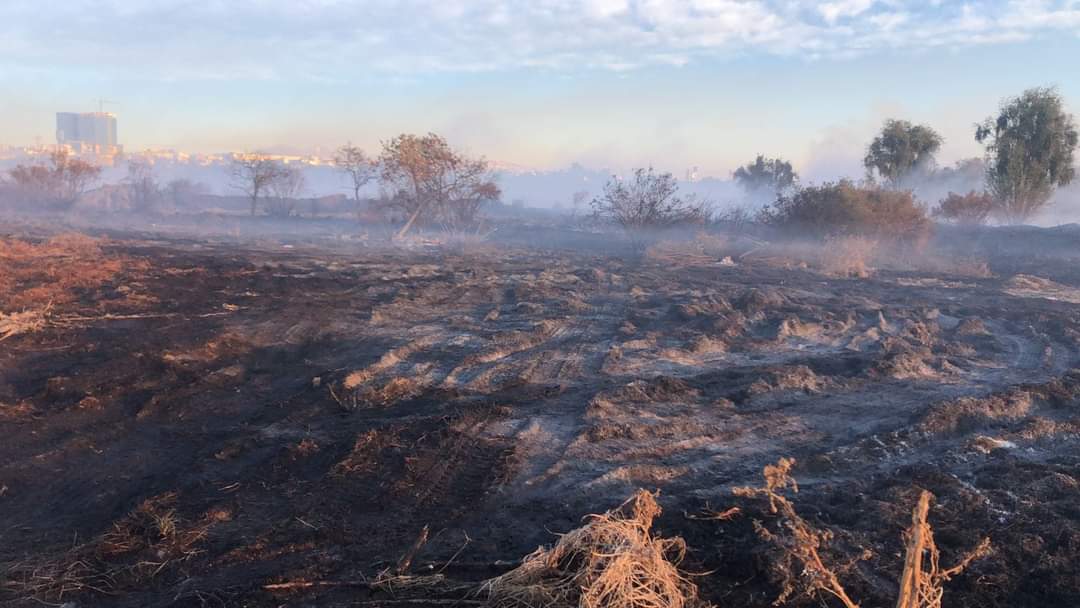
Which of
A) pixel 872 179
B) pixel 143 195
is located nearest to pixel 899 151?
pixel 872 179

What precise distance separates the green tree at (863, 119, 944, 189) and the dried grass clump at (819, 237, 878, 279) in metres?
15.4

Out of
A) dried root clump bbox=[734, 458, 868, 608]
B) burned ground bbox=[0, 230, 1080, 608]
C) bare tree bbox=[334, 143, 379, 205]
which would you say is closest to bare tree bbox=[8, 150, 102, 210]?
bare tree bbox=[334, 143, 379, 205]

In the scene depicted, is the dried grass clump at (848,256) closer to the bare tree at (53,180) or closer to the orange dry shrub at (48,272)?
the orange dry shrub at (48,272)

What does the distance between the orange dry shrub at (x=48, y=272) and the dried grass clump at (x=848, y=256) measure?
20.2 m

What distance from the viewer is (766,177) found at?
5841cm

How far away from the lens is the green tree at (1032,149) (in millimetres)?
33406

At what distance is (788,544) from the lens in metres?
4.75

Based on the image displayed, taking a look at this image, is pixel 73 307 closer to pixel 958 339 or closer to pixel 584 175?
pixel 958 339

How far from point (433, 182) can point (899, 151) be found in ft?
86.3

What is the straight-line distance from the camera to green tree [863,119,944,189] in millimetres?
38688

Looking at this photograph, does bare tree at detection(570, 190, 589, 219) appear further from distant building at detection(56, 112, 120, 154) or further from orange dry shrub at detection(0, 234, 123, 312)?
distant building at detection(56, 112, 120, 154)

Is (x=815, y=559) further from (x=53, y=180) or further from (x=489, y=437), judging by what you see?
(x=53, y=180)

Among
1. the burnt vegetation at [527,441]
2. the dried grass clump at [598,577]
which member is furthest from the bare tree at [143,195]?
the dried grass clump at [598,577]

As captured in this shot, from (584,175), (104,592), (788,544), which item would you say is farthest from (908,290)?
(584,175)
